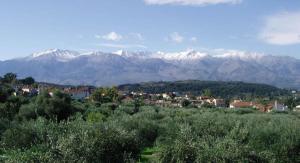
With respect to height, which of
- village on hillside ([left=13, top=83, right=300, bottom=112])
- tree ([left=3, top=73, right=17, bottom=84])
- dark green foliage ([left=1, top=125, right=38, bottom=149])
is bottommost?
village on hillside ([left=13, top=83, right=300, bottom=112])

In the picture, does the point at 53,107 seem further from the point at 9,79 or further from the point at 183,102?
the point at 9,79

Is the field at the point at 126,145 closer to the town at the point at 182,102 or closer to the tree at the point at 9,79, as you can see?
the town at the point at 182,102

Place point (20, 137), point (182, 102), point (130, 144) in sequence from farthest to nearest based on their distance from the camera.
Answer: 1. point (182, 102)
2. point (20, 137)
3. point (130, 144)

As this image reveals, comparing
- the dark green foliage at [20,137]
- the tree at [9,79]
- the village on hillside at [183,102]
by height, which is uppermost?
the tree at [9,79]

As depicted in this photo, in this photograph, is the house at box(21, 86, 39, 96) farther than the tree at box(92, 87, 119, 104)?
No

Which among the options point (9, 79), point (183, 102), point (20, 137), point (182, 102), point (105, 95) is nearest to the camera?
point (20, 137)

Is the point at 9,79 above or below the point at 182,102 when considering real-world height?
above

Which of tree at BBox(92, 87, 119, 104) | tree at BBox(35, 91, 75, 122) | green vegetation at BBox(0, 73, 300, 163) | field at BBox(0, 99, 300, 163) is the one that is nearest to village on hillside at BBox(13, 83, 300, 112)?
tree at BBox(92, 87, 119, 104)

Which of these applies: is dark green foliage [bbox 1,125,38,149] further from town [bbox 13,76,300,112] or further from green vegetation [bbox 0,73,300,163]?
town [bbox 13,76,300,112]

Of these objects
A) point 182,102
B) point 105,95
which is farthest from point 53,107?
point 182,102

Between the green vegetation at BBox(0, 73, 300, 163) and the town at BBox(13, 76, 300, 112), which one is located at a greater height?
the green vegetation at BBox(0, 73, 300, 163)

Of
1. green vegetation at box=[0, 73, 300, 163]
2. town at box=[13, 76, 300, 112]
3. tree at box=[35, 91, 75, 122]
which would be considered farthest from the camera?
town at box=[13, 76, 300, 112]

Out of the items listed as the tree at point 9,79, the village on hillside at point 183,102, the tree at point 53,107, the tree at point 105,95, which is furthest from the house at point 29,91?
the tree at point 53,107

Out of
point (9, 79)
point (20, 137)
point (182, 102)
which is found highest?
point (9, 79)
